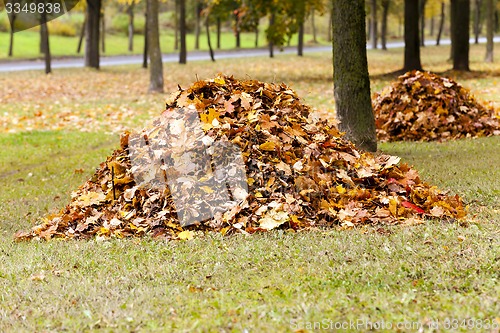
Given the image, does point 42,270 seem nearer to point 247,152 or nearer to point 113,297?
point 113,297

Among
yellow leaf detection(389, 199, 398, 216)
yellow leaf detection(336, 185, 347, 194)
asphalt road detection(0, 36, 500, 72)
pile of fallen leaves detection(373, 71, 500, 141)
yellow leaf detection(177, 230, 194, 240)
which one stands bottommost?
yellow leaf detection(177, 230, 194, 240)

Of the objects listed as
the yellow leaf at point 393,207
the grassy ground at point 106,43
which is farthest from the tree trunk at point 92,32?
the yellow leaf at point 393,207

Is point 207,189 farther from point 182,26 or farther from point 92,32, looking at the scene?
point 92,32

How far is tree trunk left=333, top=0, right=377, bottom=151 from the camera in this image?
931cm

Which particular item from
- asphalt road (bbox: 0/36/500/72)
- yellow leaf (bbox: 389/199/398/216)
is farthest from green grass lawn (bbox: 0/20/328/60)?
yellow leaf (bbox: 389/199/398/216)

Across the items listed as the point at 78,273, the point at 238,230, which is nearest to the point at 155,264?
the point at 78,273

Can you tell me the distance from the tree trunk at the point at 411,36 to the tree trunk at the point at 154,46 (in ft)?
24.0

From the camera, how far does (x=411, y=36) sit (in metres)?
21.6

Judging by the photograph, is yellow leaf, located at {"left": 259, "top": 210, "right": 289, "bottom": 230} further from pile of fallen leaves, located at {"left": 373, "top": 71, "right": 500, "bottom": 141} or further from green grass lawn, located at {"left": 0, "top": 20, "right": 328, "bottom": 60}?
green grass lawn, located at {"left": 0, "top": 20, "right": 328, "bottom": 60}

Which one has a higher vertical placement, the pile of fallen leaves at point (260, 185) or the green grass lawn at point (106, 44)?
the green grass lawn at point (106, 44)

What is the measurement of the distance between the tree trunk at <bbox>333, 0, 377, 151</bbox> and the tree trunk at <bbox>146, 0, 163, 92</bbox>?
1074 centimetres

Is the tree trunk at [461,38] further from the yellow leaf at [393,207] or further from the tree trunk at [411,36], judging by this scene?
the yellow leaf at [393,207]

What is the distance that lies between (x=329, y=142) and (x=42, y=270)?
3.14 m

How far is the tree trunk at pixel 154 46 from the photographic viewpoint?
63.4 ft
